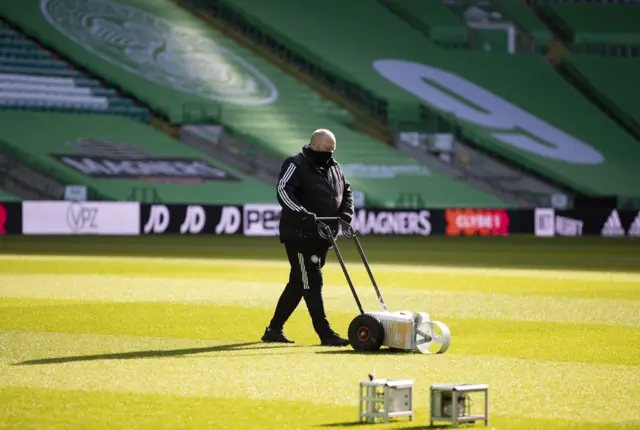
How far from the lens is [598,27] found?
5969 centimetres

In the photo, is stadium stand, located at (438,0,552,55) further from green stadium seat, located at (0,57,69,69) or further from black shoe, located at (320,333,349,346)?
black shoe, located at (320,333,349,346)

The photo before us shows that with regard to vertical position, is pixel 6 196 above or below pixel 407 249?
above

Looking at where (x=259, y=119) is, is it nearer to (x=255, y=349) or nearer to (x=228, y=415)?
(x=255, y=349)

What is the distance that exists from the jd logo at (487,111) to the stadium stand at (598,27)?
623 centimetres

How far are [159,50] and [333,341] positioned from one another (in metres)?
41.5

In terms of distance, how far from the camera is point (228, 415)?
8.11 meters

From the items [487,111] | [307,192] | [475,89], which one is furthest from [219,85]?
[307,192]

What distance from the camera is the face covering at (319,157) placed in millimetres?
12125

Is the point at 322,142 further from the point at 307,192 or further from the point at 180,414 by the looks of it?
the point at 180,414

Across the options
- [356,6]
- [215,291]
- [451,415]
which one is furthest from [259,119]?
[451,415]

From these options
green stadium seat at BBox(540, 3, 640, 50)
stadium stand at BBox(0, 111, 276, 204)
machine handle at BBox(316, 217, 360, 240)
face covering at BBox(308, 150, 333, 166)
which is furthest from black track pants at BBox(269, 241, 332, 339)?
green stadium seat at BBox(540, 3, 640, 50)

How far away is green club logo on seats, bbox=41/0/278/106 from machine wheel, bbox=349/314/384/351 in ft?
131

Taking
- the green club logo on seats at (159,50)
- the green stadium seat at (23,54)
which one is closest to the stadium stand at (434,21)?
the green club logo on seats at (159,50)

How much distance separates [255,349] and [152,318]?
318 centimetres
